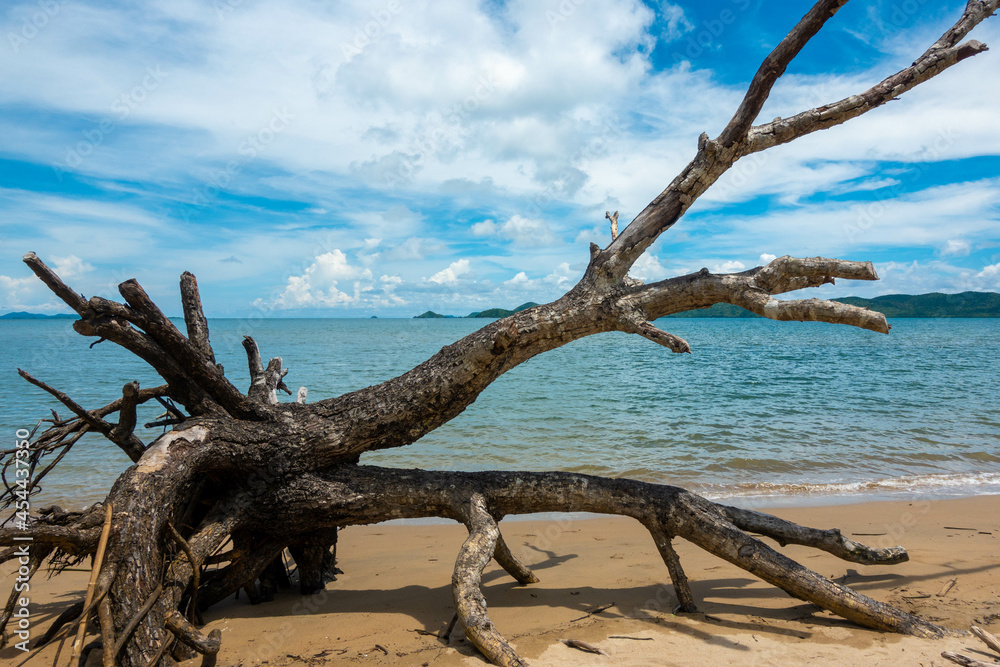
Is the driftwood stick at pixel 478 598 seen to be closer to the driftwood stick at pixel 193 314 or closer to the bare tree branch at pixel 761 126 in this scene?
the bare tree branch at pixel 761 126

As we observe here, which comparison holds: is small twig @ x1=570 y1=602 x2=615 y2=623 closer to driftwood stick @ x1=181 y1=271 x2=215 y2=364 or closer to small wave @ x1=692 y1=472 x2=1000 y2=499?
driftwood stick @ x1=181 y1=271 x2=215 y2=364

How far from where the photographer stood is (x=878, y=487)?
9109 mm

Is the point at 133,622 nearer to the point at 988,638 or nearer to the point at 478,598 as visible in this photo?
the point at 478,598

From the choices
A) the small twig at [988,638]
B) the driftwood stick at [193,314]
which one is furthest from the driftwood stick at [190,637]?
the small twig at [988,638]

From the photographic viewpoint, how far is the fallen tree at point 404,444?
372cm

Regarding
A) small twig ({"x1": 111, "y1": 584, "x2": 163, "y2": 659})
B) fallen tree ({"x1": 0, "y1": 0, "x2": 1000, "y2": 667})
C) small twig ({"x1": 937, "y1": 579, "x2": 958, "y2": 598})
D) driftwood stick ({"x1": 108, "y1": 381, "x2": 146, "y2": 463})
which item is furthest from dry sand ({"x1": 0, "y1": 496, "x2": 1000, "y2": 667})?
driftwood stick ({"x1": 108, "y1": 381, "x2": 146, "y2": 463})

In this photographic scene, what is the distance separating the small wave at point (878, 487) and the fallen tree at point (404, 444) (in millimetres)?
4641

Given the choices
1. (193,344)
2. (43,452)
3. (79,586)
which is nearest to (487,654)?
(193,344)

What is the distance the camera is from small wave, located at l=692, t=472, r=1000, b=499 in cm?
879

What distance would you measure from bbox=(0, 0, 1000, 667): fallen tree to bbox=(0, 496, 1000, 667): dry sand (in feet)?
1.04

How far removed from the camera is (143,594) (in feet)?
11.4

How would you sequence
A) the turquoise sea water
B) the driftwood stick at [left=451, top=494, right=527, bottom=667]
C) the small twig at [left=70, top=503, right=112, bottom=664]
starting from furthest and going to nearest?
the turquoise sea water → the driftwood stick at [left=451, top=494, right=527, bottom=667] → the small twig at [left=70, top=503, right=112, bottom=664]

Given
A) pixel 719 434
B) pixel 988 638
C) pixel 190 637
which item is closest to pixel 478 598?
pixel 190 637

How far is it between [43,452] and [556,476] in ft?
14.5
